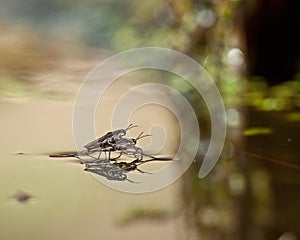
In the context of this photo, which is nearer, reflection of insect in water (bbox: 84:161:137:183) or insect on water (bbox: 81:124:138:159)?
reflection of insect in water (bbox: 84:161:137:183)

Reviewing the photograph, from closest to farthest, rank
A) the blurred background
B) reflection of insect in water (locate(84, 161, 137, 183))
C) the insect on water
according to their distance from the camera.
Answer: the blurred background
reflection of insect in water (locate(84, 161, 137, 183))
the insect on water

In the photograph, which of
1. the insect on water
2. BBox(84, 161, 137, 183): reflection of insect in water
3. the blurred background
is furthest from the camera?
the insect on water

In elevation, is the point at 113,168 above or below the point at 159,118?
below

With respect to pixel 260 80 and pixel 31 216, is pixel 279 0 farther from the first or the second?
pixel 31 216

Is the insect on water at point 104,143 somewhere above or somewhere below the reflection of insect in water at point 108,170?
above

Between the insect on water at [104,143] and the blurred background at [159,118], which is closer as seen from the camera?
the blurred background at [159,118]

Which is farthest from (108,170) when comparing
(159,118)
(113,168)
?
(159,118)

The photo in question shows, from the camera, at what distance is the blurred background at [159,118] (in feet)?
4.51

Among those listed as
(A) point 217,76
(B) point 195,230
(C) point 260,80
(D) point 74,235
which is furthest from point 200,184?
(C) point 260,80

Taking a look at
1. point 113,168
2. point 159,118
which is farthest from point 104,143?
point 159,118

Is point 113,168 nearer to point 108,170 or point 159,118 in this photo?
point 108,170

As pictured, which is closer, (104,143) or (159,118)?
(104,143)

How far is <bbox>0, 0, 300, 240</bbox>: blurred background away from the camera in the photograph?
1.38m

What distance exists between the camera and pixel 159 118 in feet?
6.22
